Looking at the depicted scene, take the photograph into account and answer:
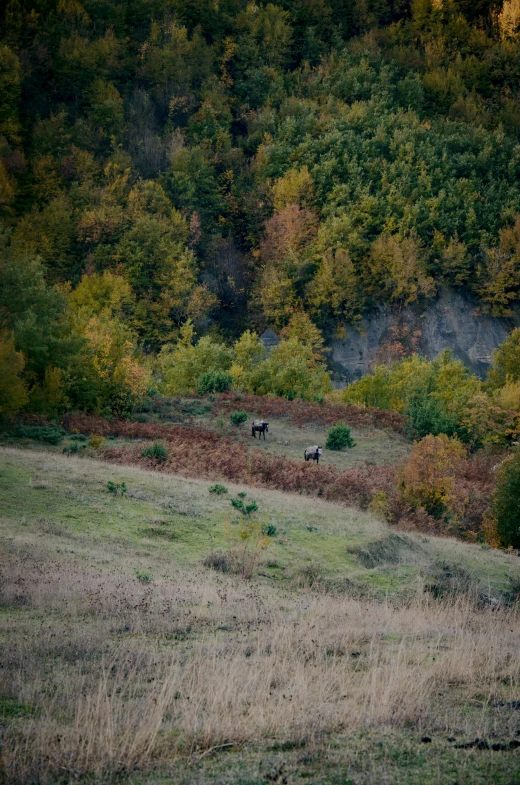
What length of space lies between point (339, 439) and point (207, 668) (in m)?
29.2

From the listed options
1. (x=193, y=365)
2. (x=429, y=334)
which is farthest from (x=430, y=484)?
(x=429, y=334)

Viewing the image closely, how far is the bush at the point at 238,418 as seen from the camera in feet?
127

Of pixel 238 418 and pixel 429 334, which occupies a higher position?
pixel 429 334

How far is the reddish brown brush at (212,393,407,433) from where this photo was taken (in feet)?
139

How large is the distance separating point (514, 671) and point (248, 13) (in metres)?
142

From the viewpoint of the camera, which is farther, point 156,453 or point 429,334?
point 429,334

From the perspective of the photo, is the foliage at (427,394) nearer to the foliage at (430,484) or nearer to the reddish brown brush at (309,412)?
the reddish brown brush at (309,412)

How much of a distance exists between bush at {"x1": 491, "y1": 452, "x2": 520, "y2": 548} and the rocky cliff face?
62389 millimetres

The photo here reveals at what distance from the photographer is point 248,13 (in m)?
132

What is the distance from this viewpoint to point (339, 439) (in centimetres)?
3656

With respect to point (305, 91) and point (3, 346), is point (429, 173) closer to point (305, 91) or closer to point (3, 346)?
point (305, 91)

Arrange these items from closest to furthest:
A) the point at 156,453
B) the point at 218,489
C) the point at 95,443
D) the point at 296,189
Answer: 1. the point at 218,489
2. the point at 156,453
3. the point at 95,443
4. the point at 296,189

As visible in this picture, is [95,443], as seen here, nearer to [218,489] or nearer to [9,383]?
[9,383]

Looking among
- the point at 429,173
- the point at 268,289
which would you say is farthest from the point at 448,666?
the point at 429,173
